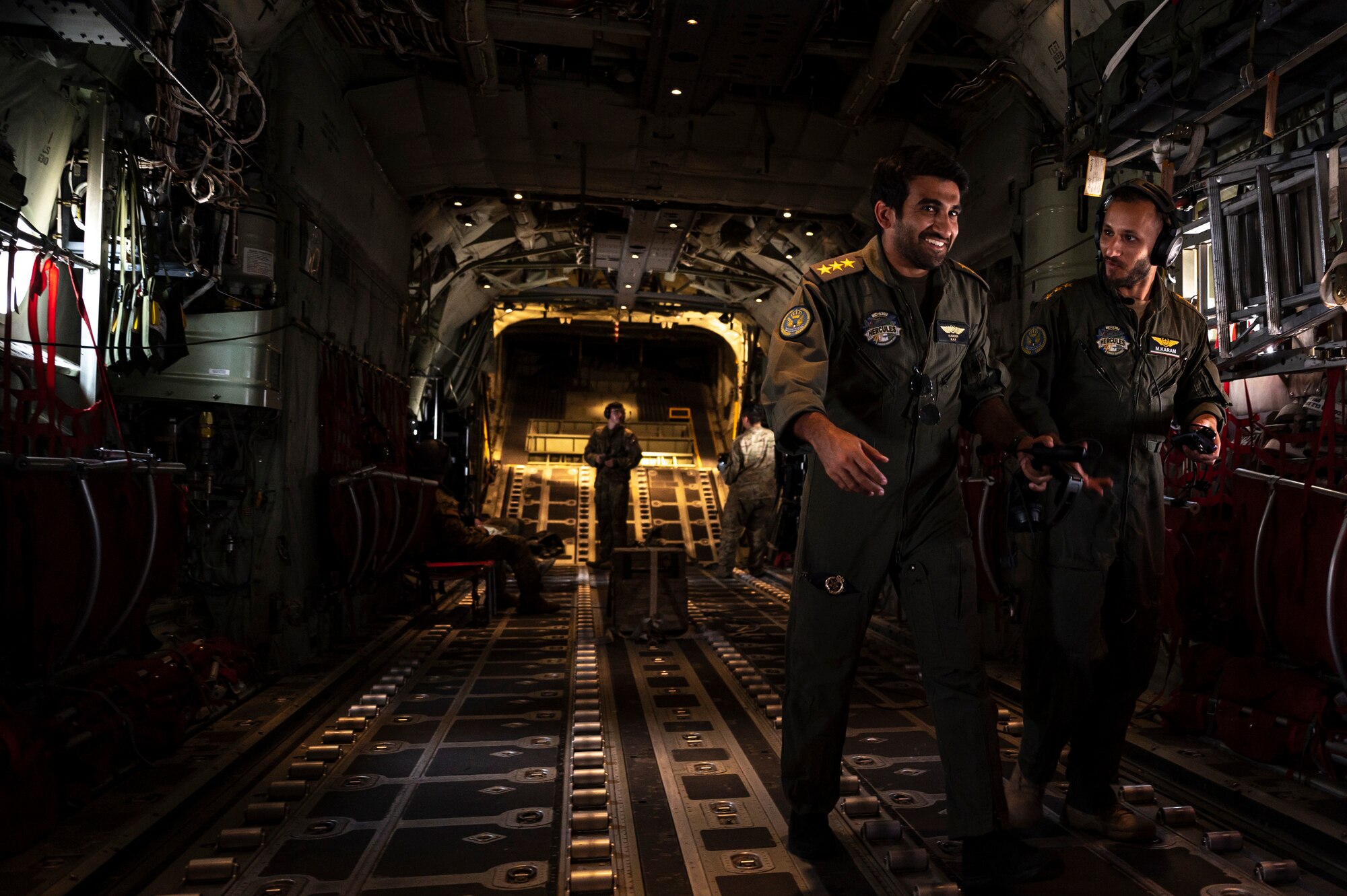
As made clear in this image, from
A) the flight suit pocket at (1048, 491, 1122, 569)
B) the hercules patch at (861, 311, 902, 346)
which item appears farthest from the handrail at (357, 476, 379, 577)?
the flight suit pocket at (1048, 491, 1122, 569)

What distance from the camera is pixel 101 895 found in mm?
2203

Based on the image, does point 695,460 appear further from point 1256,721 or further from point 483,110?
point 1256,721

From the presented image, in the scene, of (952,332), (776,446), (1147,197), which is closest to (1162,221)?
A: (1147,197)

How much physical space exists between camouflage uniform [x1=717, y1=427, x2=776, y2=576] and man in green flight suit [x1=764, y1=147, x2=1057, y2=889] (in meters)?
7.94

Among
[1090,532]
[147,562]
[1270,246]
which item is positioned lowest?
[147,562]

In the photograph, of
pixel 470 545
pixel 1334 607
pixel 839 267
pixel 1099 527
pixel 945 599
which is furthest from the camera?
pixel 470 545

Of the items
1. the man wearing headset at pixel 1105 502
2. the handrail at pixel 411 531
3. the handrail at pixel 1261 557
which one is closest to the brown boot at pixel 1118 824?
the man wearing headset at pixel 1105 502

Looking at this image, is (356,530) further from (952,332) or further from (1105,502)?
(1105,502)

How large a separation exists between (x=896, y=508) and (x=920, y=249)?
0.73 m

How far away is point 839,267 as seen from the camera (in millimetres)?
2438

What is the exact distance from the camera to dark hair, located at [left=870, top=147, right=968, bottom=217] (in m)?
2.36

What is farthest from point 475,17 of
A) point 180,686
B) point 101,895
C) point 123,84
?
point 101,895

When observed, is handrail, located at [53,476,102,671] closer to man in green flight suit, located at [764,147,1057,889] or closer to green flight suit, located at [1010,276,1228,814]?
man in green flight suit, located at [764,147,1057,889]

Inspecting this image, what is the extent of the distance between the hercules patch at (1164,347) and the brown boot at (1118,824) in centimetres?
141
